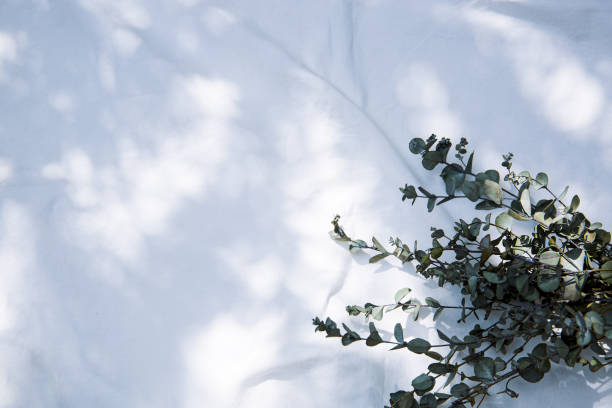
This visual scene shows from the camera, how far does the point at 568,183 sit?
92cm

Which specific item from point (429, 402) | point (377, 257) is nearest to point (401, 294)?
point (377, 257)

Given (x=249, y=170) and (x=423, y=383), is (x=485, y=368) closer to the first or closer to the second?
(x=423, y=383)

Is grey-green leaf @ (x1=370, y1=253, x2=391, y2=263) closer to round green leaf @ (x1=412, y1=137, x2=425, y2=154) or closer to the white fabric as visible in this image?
the white fabric

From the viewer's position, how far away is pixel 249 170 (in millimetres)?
1021

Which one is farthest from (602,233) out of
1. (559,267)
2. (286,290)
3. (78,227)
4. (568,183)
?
(78,227)

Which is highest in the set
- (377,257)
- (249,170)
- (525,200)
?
(249,170)

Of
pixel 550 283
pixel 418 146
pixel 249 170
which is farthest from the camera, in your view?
pixel 249 170

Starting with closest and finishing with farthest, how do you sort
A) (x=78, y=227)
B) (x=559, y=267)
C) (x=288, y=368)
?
(x=559, y=267) < (x=288, y=368) < (x=78, y=227)

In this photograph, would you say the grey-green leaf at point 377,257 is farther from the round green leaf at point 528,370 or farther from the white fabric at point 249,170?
the round green leaf at point 528,370

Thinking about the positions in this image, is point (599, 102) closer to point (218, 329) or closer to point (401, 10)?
point (401, 10)

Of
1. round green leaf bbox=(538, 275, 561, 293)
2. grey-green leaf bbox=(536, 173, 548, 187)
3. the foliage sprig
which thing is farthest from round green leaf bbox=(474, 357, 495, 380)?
grey-green leaf bbox=(536, 173, 548, 187)

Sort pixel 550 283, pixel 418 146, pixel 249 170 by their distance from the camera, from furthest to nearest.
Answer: pixel 249 170, pixel 418 146, pixel 550 283

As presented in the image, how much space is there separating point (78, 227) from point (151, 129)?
22 centimetres

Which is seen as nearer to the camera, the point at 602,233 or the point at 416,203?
the point at 602,233
